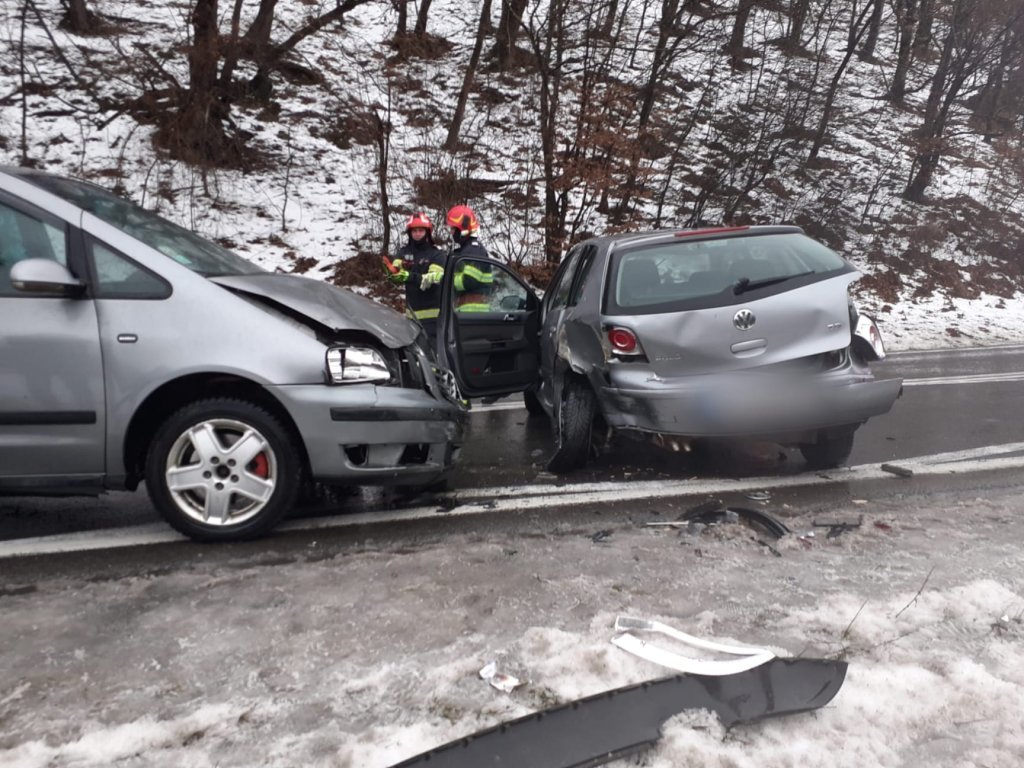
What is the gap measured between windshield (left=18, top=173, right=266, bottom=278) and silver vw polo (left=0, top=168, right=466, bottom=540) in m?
0.03

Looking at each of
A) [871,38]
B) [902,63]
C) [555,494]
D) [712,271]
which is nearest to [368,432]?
[555,494]

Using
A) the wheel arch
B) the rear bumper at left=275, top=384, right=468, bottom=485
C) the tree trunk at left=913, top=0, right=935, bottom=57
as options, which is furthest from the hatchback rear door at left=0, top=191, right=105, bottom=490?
the tree trunk at left=913, top=0, right=935, bottom=57

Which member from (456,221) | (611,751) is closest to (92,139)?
(456,221)

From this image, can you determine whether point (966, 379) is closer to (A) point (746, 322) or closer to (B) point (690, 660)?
(A) point (746, 322)

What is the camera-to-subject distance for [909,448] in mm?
5785

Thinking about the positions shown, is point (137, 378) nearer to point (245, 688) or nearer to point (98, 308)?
point (98, 308)

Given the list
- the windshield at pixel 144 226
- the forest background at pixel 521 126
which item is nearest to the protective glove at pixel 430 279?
the windshield at pixel 144 226

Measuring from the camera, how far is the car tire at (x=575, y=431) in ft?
16.6

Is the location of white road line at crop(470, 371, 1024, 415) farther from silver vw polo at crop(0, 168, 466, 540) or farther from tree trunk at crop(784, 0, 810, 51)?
tree trunk at crop(784, 0, 810, 51)

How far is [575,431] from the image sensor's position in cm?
507

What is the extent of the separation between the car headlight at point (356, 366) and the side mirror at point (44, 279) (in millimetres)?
1133

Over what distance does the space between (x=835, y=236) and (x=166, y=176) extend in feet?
45.7

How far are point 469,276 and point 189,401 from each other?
280cm

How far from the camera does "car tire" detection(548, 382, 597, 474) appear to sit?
5.07 m
